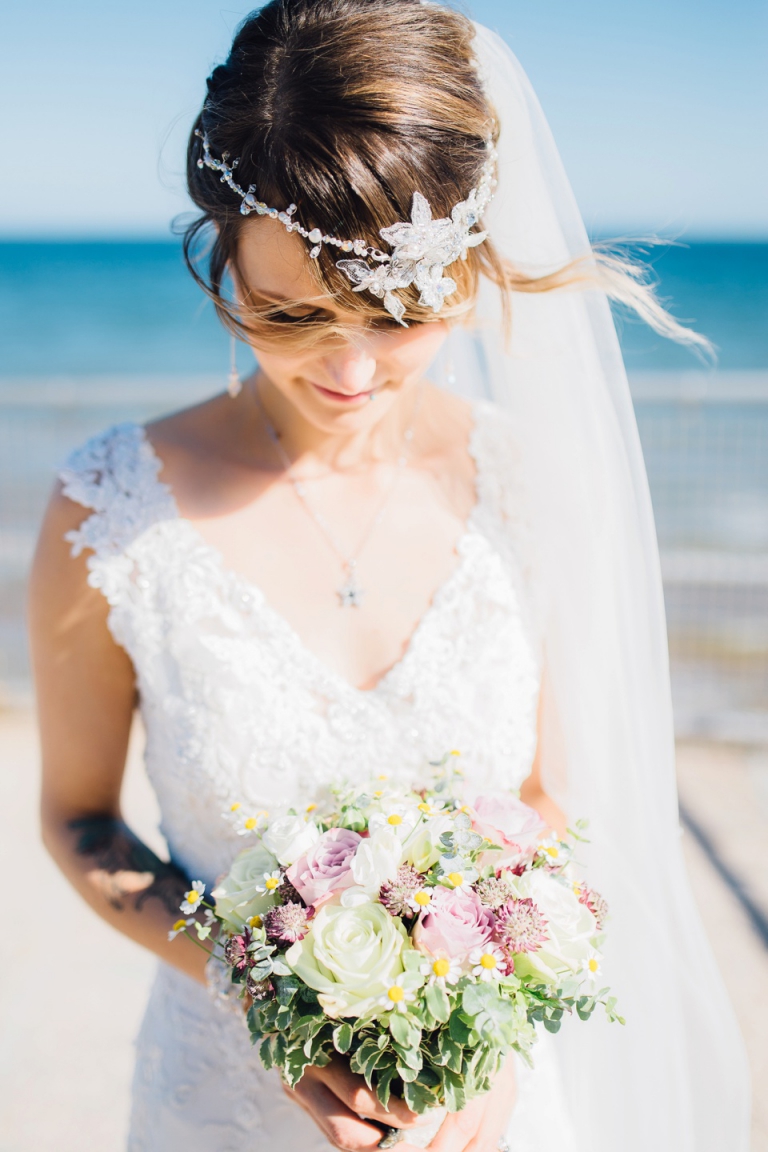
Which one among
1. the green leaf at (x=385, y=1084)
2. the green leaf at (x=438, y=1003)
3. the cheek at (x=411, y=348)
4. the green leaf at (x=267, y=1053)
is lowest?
the green leaf at (x=385, y=1084)

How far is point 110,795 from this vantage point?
164 cm

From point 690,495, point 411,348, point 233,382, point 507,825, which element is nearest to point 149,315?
point 690,495

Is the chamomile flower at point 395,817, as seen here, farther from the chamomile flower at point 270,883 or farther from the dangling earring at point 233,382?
the dangling earring at point 233,382

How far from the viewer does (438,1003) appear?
1010mm

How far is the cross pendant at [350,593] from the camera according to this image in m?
1.68

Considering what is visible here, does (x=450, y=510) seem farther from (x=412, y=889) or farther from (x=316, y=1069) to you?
(x=316, y=1069)

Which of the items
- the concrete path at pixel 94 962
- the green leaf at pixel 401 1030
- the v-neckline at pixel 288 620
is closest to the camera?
the green leaf at pixel 401 1030

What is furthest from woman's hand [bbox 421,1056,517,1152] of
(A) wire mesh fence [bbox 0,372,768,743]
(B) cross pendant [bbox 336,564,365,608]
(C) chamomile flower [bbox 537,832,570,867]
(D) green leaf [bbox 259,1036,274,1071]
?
(A) wire mesh fence [bbox 0,372,768,743]

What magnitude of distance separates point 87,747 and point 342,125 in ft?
3.73

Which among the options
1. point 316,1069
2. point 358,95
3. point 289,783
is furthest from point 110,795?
point 358,95

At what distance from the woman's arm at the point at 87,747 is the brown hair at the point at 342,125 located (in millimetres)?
558

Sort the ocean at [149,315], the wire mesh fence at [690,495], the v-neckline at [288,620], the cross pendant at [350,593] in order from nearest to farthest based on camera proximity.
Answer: the v-neckline at [288,620] → the cross pendant at [350,593] → the wire mesh fence at [690,495] → the ocean at [149,315]

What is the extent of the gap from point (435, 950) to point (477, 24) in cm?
160

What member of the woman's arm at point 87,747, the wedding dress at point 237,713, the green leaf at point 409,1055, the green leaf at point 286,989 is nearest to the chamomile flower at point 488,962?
the green leaf at point 409,1055
